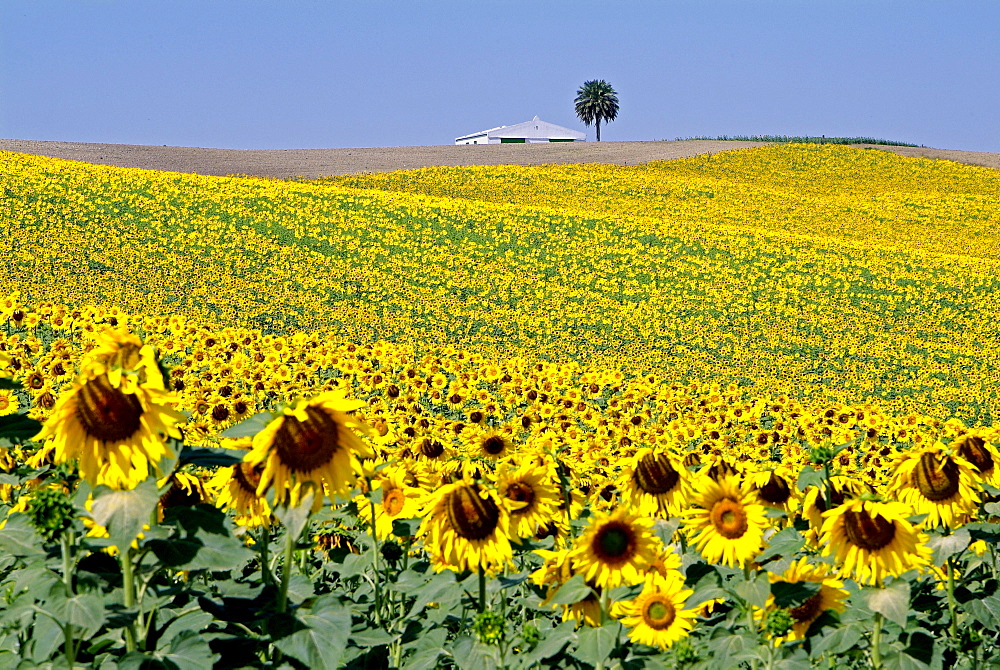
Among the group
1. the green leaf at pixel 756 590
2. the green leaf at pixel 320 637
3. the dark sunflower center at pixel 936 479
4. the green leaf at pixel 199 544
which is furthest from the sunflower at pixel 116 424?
the dark sunflower center at pixel 936 479

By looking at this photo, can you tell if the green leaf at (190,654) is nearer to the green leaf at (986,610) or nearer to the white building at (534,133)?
the green leaf at (986,610)

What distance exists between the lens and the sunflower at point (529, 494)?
371 cm

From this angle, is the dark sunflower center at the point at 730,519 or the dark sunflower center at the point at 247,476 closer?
the dark sunflower center at the point at 247,476

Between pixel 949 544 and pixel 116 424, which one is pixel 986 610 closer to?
pixel 949 544

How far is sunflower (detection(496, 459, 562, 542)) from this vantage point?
371 cm

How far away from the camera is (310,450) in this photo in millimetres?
2713

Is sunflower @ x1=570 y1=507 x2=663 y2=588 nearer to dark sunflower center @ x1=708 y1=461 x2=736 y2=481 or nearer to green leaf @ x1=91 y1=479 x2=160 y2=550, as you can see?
dark sunflower center @ x1=708 y1=461 x2=736 y2=481

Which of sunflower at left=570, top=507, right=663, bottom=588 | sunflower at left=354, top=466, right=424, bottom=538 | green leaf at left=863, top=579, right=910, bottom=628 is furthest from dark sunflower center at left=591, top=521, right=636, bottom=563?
sunflower at left=354, top=466, right=424, bottom=538

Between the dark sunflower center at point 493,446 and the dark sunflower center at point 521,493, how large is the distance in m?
1.47

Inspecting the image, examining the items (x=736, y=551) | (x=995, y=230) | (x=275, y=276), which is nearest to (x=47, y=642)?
(x=736, y=551)

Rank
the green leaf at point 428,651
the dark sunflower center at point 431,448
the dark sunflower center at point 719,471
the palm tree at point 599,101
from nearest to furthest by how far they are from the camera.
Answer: the green leaf at point 428,651
the dark sunflower center at point 719,471
the dark sunflower center at point 431,448
the palm tree at point 599,101

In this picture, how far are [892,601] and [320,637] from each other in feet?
6.27

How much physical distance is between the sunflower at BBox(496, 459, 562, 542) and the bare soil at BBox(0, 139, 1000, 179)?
46.8 m

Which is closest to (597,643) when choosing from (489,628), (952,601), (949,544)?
(489,628)
